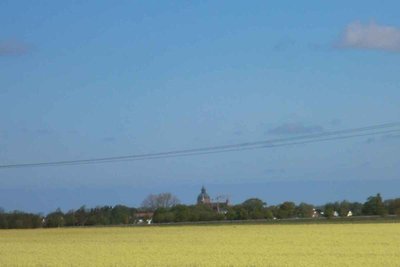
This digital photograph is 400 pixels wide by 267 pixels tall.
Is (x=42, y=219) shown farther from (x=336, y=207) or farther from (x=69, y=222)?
(x=336, y=207)

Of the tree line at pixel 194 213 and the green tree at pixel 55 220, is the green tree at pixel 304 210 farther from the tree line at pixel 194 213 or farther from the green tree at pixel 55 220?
the green tree at pixel 55 220

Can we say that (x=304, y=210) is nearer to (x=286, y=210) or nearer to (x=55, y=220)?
(x=286, y=210)

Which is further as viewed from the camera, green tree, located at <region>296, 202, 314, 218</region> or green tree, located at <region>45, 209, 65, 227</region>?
green tree, located at <region>296, 202, 314, 218</region>

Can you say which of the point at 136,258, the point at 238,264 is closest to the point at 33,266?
the point at 136,258

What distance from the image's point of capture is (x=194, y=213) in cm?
13175

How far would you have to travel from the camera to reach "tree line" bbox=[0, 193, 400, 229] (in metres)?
119

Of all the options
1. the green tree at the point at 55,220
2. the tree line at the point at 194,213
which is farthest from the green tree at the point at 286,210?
the green tree at the point at 55,220

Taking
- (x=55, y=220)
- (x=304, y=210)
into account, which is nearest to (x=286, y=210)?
(x=304, y=210)

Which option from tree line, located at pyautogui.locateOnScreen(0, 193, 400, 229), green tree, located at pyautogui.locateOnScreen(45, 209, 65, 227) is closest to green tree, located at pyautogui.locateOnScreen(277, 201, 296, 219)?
tree line, located at pyautogui.locateOnScreen(0, 193, 400, 229)

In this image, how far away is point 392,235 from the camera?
206 feet

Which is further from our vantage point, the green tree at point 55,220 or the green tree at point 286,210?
the green tree at point 286,210

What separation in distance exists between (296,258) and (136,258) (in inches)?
298

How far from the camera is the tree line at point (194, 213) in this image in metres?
119

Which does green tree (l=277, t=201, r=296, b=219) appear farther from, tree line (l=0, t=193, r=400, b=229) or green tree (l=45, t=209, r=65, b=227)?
green tree (l=45, t=209, r=65, b=227)
